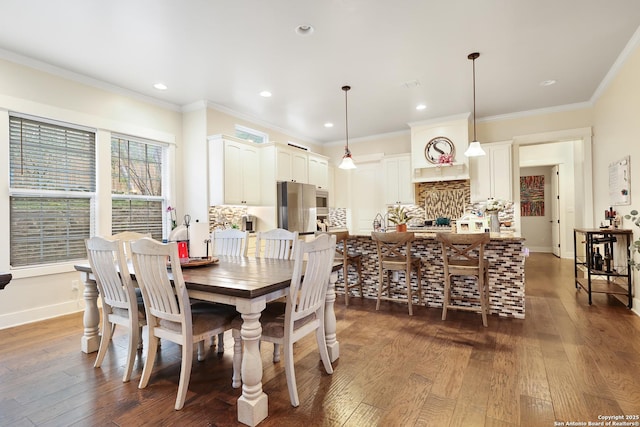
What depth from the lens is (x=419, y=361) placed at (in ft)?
8.06

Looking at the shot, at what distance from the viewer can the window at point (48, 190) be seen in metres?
3.50

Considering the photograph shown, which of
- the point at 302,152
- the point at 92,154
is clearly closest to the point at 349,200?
the point at 302,152

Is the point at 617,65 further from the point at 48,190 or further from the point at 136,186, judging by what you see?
the point at 48,190

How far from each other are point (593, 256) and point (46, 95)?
7.05 metres

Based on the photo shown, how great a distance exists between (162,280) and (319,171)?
5.01 m

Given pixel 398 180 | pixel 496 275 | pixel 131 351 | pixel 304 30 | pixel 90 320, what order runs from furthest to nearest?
pixel 398 180 → pixel 496 275 → pixel 304 30 → pixel 90 320 → pixel 131 351

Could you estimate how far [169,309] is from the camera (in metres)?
1.96

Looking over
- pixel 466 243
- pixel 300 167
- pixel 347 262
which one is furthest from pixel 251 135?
pixel 466 243

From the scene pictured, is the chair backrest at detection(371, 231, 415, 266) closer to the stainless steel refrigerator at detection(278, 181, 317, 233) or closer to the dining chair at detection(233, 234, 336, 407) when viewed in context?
the dining chair at detection(233, 234, 336, 407)

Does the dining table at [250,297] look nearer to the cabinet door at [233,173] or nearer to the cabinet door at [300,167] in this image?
the cabinet door at [233,173]

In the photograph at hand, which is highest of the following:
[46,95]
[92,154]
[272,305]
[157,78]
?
[157,78]

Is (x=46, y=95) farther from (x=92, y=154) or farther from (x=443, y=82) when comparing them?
(x=443, y=82)

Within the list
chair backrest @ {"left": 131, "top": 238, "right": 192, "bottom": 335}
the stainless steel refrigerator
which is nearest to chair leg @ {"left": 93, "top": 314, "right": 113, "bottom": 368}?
chair backrest @ {"left": 131, "top": 238, "right": 192, "bottom": 335}

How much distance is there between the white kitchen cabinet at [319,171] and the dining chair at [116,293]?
4.36 metres
